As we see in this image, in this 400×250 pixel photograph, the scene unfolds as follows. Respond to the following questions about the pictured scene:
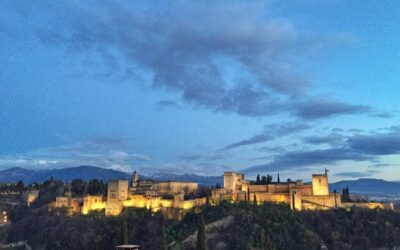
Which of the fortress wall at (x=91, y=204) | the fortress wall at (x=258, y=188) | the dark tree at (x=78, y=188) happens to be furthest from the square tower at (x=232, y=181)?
the dark tree at (x=78, y=188)

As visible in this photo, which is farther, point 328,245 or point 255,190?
point 255,190

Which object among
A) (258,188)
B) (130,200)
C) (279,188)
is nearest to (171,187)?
(130,200)

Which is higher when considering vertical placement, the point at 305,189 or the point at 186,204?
the point at 305,189

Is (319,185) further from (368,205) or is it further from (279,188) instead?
(368,205)

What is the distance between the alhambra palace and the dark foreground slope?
1.99 m

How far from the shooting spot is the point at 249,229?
61.8 m

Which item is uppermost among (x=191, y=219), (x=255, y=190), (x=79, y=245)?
(x=255, y=190)

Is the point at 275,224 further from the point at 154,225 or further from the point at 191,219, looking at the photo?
the point at 154,225

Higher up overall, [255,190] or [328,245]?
[255,190]

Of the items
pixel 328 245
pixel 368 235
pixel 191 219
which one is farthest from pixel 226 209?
pixel 368 235

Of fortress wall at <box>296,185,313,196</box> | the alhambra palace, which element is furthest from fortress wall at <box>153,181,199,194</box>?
fortress wall at <box>296,185,313,196</box>

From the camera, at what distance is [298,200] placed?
6862 cm

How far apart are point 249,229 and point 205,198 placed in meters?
13.0

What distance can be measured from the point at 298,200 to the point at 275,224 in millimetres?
8573
